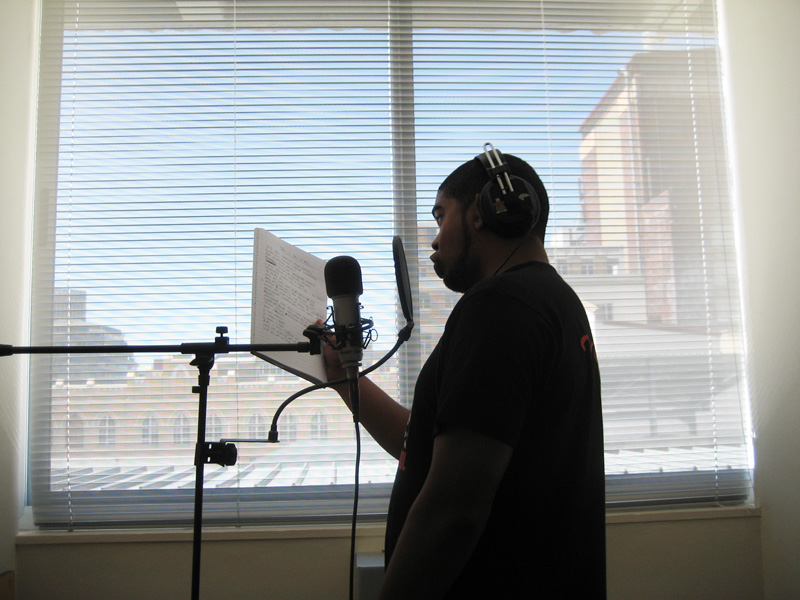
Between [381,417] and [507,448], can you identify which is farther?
[381,417]

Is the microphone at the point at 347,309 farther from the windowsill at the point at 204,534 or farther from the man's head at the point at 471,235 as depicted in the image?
the windowsill at the point at 204,534

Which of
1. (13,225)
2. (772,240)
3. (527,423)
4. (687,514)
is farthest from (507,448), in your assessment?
(13,225)

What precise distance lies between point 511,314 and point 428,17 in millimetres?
1798

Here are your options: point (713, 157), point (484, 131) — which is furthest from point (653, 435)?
point (484, 131)

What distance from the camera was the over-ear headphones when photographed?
1029 millimetres

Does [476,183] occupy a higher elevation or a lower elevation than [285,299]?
higher

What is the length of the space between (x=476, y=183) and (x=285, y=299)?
1.51ft

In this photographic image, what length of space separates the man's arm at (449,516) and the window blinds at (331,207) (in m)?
1.27

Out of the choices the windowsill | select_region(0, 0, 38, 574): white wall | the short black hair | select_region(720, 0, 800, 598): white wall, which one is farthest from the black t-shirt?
select_region(0, 0, 38, 574): white wall

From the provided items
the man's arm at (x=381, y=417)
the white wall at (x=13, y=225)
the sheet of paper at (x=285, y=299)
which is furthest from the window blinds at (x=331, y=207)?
the sheet of paper at (x=285, y=299)

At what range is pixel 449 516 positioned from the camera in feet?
2.57

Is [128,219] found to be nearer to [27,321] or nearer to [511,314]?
[27,321]

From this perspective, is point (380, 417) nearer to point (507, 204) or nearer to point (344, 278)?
point (344, 278)

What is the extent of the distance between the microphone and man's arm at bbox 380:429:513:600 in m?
0.36
